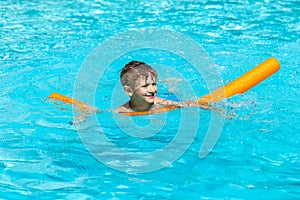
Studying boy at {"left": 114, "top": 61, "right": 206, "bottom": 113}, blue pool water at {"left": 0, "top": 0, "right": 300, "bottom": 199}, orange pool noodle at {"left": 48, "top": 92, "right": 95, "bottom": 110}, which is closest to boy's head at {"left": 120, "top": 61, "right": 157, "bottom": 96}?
boy at {"left": 114, "top": 61, "right": 206, "bottom": 113}

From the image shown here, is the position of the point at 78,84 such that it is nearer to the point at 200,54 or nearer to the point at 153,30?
the point at 200,54

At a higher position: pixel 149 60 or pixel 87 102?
pixel 149 60

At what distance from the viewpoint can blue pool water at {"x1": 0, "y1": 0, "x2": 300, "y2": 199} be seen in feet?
12.5

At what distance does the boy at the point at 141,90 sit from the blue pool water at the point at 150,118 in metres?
0.14

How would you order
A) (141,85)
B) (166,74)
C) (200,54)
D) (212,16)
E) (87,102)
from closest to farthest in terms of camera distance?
(141,85) → (87,102) → (166,74) → (200,54) → (212,16)

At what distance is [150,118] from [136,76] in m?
0.41

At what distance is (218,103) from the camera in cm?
525

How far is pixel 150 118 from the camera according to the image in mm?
5059

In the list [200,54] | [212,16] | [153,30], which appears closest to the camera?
[200,54]

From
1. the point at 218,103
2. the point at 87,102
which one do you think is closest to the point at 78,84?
the point at 87,102

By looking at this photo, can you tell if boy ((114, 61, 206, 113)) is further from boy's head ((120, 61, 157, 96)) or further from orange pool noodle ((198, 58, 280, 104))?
orange pool noodle ((198, 58, 280, 104))

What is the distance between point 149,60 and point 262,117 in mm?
2435

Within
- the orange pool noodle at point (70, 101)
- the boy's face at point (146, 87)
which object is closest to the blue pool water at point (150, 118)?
the orange pool noodle at point (70, 101)

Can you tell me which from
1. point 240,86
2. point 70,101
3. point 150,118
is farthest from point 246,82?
point 70,101
